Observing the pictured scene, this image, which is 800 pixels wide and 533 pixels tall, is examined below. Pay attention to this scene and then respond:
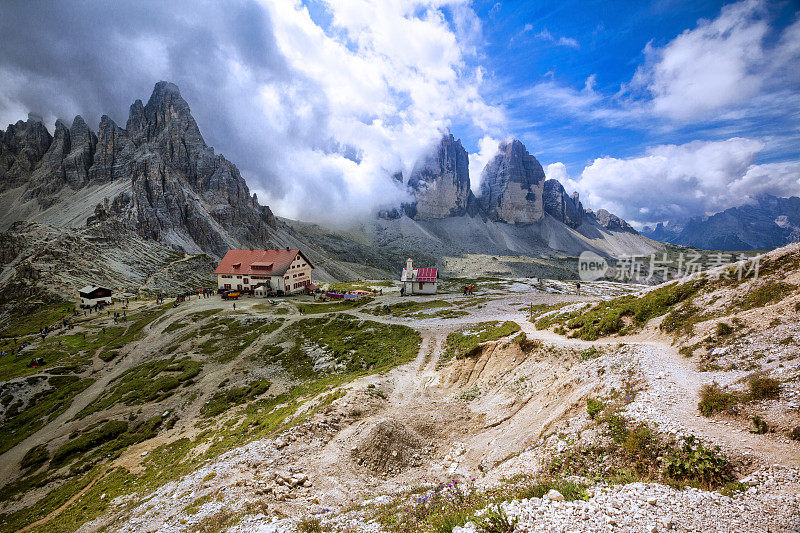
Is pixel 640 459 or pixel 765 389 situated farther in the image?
pixel 765 389

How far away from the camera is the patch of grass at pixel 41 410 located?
1428 inches

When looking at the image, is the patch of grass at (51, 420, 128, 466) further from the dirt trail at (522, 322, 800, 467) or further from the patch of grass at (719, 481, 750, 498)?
the patch of grass at (719, 481, 750, 498)

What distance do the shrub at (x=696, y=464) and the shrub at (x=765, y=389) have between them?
9.87 ft

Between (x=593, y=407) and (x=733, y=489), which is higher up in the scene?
(x=733, y=489)

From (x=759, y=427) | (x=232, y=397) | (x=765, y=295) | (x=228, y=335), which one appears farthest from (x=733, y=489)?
(x=228, y=335)

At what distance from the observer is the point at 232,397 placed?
3553 cm

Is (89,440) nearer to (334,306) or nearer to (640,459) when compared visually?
(334,306)

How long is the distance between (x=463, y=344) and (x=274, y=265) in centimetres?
6496

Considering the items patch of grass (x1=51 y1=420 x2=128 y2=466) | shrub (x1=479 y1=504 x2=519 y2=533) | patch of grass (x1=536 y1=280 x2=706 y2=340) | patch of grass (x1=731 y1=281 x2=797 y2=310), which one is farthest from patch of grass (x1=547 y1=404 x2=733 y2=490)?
patch of grass (x1=51 y1=420 x2=128 y2=466)

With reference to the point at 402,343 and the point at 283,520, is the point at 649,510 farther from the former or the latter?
the point at 402,343

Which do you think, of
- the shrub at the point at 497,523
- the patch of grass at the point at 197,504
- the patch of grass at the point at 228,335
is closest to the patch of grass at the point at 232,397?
the patch of grass at the point at 228,335

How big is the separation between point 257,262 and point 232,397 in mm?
56615

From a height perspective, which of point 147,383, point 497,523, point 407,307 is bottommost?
point 147,383

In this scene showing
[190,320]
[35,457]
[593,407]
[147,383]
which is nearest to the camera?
[593,407]
